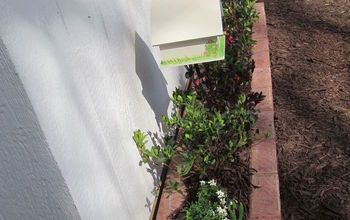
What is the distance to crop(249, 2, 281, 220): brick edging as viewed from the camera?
7.64 feet

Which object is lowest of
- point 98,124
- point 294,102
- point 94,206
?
point 294,102

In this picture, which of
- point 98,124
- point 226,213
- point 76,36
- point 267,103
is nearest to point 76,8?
point 76,36

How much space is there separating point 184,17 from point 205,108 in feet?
2.18

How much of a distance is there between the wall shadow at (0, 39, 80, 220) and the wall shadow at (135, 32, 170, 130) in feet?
3.47

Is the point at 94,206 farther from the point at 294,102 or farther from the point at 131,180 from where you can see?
the point at 294,102

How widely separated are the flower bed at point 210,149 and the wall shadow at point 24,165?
69cm

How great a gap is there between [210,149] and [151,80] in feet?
2.11

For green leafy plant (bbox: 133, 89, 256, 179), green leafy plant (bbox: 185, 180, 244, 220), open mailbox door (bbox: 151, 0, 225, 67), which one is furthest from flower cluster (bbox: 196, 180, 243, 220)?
open mailbox door (bbox: 151, 0, 225, 67)

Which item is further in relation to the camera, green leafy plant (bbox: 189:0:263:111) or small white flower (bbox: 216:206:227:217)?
green leafy plant (bbox: 189:0:263:111)

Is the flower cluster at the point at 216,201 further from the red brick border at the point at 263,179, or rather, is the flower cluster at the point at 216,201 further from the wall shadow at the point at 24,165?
the wall shadow at the point at 24,165

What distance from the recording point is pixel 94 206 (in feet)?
5.99

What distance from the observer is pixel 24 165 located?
1.68m

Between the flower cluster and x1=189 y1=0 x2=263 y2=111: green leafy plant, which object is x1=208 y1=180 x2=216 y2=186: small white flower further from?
x1=189 y1=0 x2=263 y2=111: green leafy plant

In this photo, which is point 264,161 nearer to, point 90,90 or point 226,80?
point 226,80
